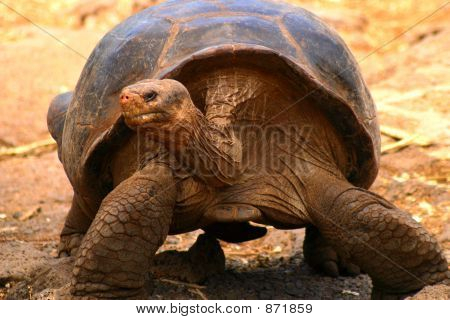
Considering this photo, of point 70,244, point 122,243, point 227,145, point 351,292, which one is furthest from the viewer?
point 70,244

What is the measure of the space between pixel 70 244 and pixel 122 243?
1350mm

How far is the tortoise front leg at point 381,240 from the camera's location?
3.40 metres

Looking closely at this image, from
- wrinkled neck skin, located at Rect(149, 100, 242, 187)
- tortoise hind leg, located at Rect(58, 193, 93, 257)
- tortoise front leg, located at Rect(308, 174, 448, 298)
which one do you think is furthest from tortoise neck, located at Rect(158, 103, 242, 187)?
tortoise hind leg, located at Rect(58, 193, 93, 257)

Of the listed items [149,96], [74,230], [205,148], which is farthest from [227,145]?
[74,230]

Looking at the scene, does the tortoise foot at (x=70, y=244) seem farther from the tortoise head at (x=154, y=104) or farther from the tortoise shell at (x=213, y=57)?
the tortoise head at (x=154, y=104)

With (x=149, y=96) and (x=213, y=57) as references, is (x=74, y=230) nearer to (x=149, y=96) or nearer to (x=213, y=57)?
(x=213, y=57)

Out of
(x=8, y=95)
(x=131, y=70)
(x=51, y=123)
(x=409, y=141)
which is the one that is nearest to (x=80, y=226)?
(x=51, y=123)

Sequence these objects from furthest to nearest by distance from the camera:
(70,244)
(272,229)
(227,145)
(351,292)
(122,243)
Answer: (272,229) → (70,244) → (351,292) → (227,145) → (122,243)

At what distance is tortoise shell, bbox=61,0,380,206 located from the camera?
11.5ft

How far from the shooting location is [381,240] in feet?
11.2

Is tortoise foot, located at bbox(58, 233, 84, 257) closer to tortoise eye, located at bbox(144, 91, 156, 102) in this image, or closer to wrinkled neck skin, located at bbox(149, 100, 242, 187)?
wrinkled neck skin, located at bbox(149, 100, 242, 187)

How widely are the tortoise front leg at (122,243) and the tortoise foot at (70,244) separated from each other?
1.21 meters

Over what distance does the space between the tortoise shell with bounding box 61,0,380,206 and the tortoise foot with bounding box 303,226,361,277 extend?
Result: 0.50m

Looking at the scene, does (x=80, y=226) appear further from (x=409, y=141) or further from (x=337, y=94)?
(x=409, y=141)
